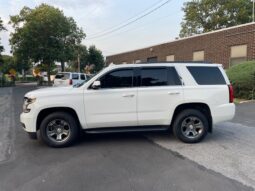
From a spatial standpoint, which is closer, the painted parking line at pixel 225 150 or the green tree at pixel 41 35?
the painted parking line at pixel 225 150

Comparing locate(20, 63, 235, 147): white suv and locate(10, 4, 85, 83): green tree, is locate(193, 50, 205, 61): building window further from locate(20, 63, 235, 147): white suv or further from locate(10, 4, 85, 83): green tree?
locate(10, 4, 85, 83): green tree

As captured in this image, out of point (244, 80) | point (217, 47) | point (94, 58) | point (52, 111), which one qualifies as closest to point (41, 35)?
point (94, 58)

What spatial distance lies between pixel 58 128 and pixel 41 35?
117 ft

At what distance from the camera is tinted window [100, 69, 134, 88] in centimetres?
612

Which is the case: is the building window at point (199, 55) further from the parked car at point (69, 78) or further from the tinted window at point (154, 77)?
the tinted window at point (154, 77)

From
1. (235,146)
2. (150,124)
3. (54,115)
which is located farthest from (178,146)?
(54,115)

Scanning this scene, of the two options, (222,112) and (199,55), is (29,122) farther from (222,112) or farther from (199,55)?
(199,55)

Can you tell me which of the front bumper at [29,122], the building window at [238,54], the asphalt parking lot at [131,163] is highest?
the building window at [238,54]

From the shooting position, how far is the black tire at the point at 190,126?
6223mm

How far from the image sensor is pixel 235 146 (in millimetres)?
5980

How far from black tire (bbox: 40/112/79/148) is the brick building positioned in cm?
1224

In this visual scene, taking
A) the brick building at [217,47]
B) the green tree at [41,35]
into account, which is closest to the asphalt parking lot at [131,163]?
the brick building at [217,47]

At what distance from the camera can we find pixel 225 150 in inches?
224

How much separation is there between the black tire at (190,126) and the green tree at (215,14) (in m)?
40.3
